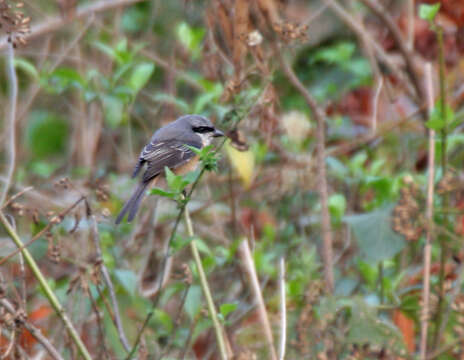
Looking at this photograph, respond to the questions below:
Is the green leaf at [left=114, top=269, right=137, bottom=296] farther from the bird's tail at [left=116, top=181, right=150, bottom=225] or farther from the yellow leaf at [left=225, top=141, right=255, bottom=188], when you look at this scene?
the yellow leaf at [left=225, top=141, right=255, bottom=188]

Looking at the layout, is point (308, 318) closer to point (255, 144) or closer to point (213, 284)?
point (213, 284)

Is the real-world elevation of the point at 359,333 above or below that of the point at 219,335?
below

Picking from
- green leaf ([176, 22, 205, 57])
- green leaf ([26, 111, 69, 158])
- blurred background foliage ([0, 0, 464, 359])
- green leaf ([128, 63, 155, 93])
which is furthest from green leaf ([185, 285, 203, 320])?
green leaf ([26, 111, 69, 158])

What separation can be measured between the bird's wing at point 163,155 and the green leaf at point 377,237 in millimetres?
979

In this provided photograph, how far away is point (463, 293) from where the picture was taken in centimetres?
372

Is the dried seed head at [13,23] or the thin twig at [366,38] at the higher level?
the dried seed head at [13,23]

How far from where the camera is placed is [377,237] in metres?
3.78

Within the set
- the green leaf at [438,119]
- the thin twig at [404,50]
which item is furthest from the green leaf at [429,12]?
the thin twig at [404,50]

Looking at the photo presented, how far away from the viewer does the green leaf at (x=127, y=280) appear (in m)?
3.70

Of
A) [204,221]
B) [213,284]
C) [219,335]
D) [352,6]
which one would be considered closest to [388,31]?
[352,6]

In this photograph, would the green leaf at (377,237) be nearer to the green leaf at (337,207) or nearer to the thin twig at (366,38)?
the green leaf at (337,207)

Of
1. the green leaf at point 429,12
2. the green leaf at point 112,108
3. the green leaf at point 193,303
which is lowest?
the green leaf at point 193,303

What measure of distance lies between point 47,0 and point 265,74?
15.4 feet

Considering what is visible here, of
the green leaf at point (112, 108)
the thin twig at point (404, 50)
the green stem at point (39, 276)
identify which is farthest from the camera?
the thin twig at point (404, 50)
